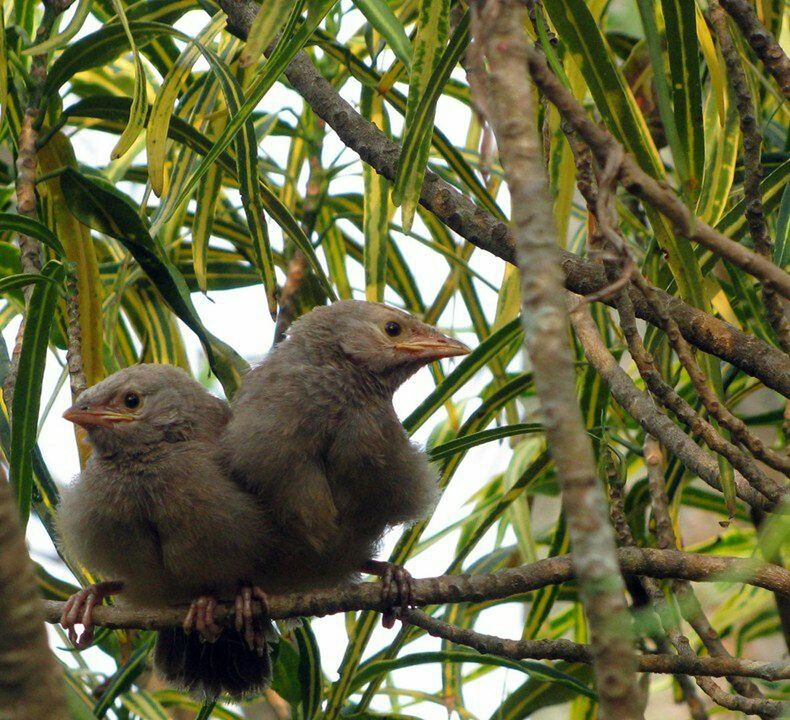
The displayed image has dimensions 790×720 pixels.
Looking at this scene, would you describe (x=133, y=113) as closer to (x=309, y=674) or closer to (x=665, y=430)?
(x=665, y=430)

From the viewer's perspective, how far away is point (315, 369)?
319 cm

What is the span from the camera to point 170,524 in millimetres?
2828

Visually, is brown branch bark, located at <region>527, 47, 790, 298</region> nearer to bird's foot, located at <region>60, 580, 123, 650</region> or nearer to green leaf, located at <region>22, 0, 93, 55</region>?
green leaf, located at <region>22, 0, 93, 55</region>

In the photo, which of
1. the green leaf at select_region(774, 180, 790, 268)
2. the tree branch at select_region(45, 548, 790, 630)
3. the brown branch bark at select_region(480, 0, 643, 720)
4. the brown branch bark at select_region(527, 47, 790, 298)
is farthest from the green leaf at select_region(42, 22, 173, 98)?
the brown branch bark at select_region(480, 0, 643, 720)

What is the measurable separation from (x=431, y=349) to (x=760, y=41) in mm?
1434

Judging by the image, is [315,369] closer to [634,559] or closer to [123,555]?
[123,555]

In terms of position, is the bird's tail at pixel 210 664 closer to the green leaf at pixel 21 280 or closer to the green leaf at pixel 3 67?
the green leaf at pixel 21 280

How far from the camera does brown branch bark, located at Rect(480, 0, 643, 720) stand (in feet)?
3.52

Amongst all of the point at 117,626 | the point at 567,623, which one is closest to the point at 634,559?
the point at 117,626

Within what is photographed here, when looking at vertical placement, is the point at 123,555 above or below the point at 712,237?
below

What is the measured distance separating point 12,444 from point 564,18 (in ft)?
5.23

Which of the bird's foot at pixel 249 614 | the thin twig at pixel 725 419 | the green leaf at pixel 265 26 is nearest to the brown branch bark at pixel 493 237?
the thin twig at pixel 725 419

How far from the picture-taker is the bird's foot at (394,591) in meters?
2.63

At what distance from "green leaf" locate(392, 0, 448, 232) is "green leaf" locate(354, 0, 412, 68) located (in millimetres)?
33
